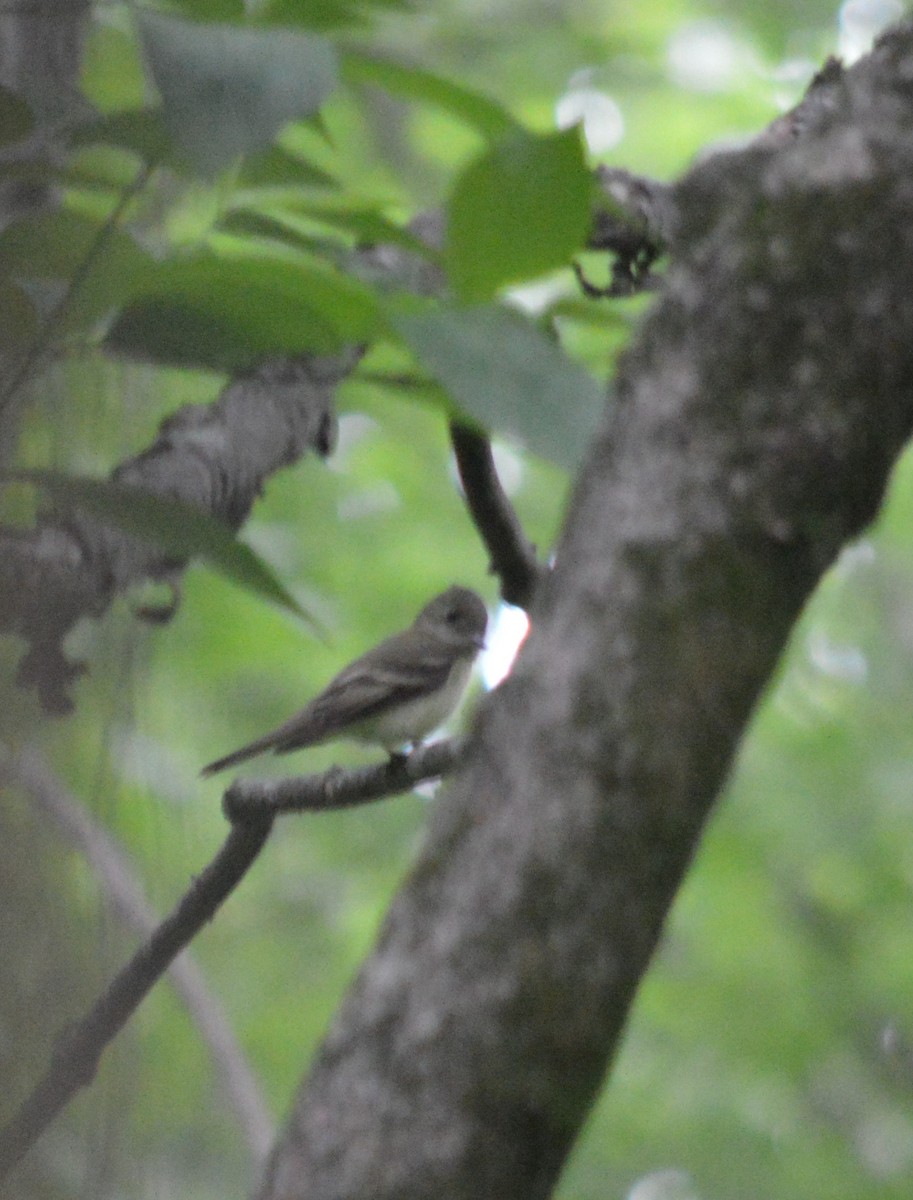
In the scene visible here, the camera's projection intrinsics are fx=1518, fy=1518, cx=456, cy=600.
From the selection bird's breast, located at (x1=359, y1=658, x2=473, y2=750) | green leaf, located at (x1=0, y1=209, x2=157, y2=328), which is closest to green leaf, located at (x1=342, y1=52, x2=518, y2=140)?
green leaf, located at (x1=0, y1=209, x2=157, y2=328)

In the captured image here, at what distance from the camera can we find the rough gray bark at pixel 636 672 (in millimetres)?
1364

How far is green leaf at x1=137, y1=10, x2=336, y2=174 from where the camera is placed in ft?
4.03

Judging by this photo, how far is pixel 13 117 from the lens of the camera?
68.1 inches

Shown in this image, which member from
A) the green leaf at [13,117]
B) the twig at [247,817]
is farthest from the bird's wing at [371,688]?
the green leaf at [13,117]

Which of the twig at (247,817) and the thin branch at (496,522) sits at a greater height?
the thin branch at (496,522)

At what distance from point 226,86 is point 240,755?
352cm

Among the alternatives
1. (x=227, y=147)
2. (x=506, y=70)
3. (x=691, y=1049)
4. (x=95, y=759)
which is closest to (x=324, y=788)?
(x=95, y=759)

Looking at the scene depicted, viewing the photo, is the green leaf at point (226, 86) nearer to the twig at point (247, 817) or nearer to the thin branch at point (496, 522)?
the thin branch at point (496, 522)

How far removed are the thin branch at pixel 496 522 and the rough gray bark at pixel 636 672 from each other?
2.62 feet

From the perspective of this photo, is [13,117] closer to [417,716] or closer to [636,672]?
[636,672]

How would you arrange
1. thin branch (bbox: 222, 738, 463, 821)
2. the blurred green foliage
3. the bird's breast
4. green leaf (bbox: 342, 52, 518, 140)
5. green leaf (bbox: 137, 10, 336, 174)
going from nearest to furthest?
1. green leaf (bbox: 137, 10, 336, 174)
2. green leaf (bbox: 342, 52, 518, 140)
3. thin branch (bbox: 222, 738, 463, 821)
4. the blurred green foliage
5. the bird's breast

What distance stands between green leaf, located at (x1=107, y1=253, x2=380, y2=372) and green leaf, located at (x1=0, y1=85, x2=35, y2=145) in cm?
27

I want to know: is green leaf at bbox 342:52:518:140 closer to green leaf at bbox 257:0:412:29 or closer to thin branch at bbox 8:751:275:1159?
green leaf at bbox 257:0:412:29

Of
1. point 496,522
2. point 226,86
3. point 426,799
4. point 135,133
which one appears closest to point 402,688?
point 426,799
